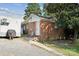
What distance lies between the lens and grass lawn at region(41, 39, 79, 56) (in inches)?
296

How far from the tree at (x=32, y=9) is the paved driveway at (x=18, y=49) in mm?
734

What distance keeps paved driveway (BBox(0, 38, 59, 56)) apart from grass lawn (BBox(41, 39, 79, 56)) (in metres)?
0.36

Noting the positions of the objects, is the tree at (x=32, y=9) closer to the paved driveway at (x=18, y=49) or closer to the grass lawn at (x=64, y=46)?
the paved driveway at (x=18, y=49)

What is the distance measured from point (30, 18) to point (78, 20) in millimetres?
1329

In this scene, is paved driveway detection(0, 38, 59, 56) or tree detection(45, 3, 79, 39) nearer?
paved driveway detection(0, 38, 59, 56)

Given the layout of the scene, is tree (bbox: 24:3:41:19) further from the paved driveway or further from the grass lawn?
the grass lawn

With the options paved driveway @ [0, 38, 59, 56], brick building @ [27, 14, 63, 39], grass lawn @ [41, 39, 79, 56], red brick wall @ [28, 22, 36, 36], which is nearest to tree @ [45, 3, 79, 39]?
brick building @ [27, 14, 63, 39]

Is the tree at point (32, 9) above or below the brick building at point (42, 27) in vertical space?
above

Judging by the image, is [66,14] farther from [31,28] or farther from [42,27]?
[31,28]

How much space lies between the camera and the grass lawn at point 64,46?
7.52 meters

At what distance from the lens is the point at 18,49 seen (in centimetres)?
752

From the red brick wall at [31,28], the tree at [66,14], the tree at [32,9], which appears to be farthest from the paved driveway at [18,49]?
the tree at [66,14]

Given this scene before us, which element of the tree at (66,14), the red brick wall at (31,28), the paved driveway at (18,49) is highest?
the tree at (66,14)

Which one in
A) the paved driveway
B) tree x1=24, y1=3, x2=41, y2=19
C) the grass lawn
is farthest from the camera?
tree x1=24, y1=3, x2=41, y2=19
